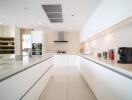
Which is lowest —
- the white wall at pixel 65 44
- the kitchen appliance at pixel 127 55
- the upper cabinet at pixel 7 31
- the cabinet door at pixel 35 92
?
the cabinet door at pixel 35 92

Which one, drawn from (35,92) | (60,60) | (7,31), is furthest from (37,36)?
(35,92)

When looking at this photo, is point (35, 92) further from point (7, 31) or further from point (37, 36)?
point (7, 31)

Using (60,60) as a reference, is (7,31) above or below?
above

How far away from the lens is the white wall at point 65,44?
868 centimetres

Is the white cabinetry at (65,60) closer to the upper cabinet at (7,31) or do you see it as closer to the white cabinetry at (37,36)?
the white cabinetry at (37,36)

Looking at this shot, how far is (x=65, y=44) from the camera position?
8.77 meters

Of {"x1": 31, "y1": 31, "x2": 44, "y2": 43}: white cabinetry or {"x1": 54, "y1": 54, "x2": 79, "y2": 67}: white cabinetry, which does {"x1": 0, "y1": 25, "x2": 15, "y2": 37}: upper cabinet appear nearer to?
{"x1": 31, "y1": 31, "x2": 44, "y2": 43}: white cabinetry

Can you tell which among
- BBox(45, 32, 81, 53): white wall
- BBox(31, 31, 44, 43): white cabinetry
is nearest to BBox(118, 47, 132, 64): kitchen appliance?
BBox(31, 31, 44, 43): white cabinetry

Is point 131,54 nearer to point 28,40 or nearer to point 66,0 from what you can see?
point 66,0

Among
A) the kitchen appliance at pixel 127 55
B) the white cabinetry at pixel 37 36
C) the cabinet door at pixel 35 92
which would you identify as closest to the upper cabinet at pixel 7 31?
the white cabinetry at pixel 37 36

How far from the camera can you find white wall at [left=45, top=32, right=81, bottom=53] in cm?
868

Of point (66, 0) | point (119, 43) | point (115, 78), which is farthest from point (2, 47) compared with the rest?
point (115, 78)

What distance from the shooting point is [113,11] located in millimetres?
2234

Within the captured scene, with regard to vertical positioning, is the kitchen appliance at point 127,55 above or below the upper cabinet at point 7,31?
below
